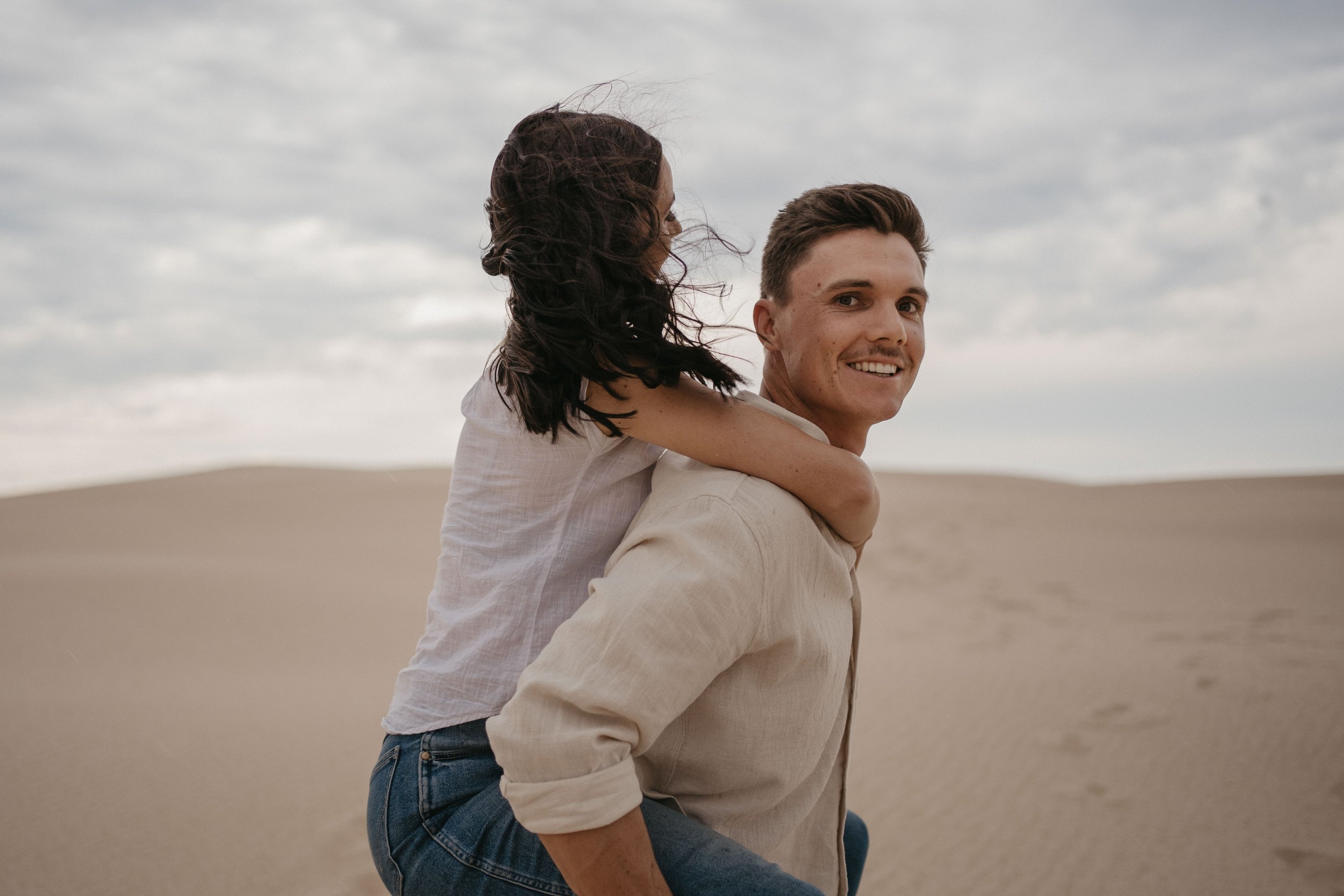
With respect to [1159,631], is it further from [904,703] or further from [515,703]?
[515,703]

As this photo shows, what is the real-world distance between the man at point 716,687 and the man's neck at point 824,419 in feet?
0.17

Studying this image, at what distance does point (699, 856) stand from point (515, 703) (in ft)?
1.34

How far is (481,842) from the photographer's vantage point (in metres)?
1.62

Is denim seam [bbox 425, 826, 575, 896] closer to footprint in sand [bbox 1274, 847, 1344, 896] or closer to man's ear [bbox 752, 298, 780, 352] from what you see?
man's ear [bbox 752, 298, 780, 352]

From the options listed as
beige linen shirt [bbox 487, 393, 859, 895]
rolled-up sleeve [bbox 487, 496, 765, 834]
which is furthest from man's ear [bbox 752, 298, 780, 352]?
rolled-up sleeve [bbox 487, 496, 765, 834]

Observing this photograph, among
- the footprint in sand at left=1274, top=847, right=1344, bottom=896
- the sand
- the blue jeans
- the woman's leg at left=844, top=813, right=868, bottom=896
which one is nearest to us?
the blue jeans

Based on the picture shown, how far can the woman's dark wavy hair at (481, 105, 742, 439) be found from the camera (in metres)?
1.66

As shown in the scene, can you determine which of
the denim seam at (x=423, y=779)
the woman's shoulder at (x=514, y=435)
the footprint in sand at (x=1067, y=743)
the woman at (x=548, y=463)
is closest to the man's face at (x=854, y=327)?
the woman at (x=548, y=463)

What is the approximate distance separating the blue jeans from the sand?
414cm

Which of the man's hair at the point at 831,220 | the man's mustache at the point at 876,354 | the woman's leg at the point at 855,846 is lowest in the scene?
the woman's leg at the point at 855,846

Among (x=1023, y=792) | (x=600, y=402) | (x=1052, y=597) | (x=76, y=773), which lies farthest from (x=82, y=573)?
(x=600, y=402)

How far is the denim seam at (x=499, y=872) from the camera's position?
5.20 ft

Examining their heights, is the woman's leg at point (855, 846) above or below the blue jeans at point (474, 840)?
below

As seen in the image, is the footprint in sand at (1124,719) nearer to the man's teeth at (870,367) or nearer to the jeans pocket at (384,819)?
the man's teeth at (870,367)
